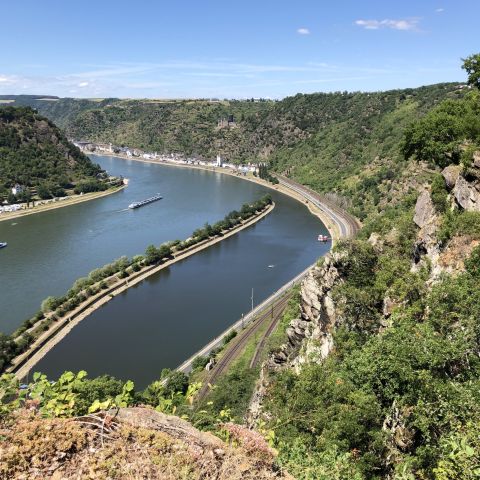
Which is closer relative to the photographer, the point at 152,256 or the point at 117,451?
the point at 117,451

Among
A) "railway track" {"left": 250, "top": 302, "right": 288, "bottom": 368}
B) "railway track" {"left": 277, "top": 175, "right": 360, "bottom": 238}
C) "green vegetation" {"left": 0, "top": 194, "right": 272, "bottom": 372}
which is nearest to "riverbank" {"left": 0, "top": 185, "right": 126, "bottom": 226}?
"green vegetation" {"left": 0, "top": 194, "right": 272, "bottom": 372}

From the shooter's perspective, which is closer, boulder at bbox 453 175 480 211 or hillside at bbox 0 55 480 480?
hillside at bbox 0 55 480 480

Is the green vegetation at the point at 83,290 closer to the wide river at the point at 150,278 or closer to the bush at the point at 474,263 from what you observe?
the wide river at the point at 150,278

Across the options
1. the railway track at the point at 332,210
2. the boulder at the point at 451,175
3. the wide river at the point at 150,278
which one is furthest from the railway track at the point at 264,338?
the railway track at the point at 332,210

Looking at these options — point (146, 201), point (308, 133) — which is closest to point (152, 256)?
point (146, 201)

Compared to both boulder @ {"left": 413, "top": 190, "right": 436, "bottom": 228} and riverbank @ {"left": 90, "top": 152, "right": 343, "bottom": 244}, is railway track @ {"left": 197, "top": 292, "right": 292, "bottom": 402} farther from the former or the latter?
riverbank @ {"left": 90, "top": 152, "right": 343, "bottom": 244}

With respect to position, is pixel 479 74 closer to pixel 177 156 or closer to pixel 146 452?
pixel 146 452

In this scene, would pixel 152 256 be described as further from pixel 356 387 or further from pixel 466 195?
pixel 356 387
